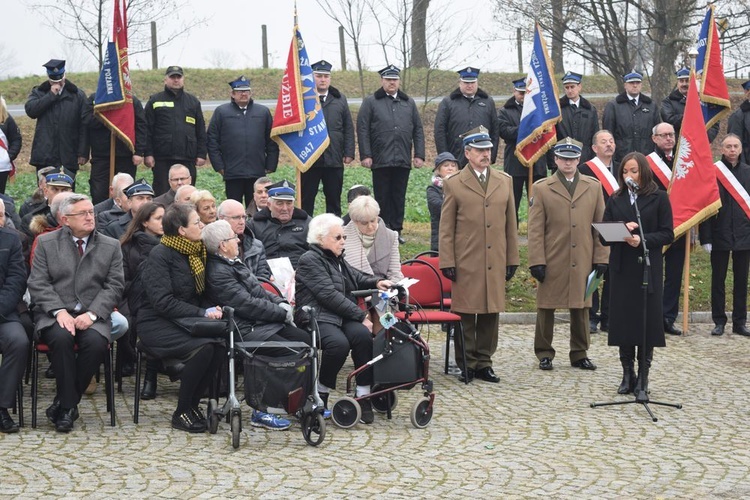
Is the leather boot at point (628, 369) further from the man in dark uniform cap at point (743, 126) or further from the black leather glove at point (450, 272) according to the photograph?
the man in dark uniform cap at point (743, 126)

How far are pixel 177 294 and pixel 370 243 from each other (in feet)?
6.91

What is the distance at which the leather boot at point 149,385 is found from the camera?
390 inches

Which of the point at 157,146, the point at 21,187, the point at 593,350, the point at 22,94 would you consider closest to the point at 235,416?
the point at 593,350

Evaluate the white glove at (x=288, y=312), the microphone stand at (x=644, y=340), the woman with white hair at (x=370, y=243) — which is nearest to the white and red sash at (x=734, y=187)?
the microphone stand at (x=644, y=340)

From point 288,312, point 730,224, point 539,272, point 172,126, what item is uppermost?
point 172,126

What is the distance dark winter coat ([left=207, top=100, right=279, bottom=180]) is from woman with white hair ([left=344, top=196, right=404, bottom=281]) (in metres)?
3.95

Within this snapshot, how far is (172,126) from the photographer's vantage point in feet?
46.8

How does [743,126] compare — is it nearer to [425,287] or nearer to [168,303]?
[425,287]

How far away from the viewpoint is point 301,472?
7.52 metres

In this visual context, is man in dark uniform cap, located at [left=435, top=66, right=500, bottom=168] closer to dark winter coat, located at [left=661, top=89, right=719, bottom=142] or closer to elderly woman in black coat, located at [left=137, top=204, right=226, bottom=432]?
dark winter coat, located at [left=661, top=89, right=719, bottom=142]

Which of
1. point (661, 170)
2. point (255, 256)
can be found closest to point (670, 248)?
point (661, 170)

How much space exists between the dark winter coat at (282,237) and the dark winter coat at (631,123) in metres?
5.56

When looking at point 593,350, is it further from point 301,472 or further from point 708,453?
point 301,472

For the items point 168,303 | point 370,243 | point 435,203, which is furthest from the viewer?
point 435,203
